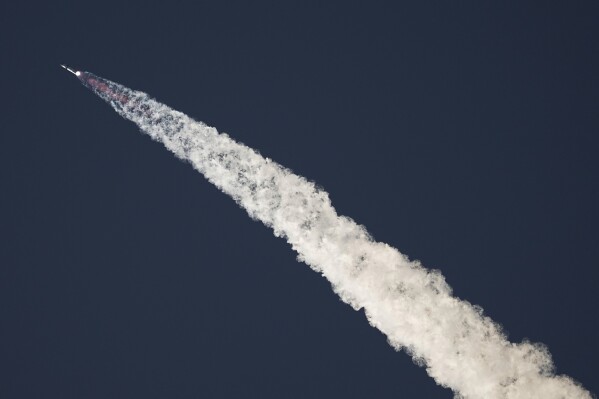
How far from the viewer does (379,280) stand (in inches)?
779

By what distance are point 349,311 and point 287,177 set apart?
17.0 ft

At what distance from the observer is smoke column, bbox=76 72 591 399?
19250 mm

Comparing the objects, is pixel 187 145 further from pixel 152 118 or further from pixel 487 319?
pixel 487 319

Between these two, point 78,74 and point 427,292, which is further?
point 78,74

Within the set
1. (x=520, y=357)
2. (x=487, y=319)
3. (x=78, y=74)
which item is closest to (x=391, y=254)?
(x=487, y=319)

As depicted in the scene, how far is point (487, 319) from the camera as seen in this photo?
1986cm

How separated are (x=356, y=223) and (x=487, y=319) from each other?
17.5 ft

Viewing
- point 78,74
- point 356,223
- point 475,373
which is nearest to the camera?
point 475,373

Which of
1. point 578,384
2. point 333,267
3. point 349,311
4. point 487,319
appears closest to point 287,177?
point 333,267

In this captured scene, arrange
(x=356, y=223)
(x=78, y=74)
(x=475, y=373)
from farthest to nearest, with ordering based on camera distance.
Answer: (x=78, y=74), (x=356, y=223), (x=475, y=373)

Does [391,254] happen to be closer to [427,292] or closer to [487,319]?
[427,292]

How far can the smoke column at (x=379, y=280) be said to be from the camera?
19.2m

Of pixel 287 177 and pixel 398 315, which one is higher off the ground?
pixel 287 177

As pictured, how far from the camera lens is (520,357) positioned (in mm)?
19328
